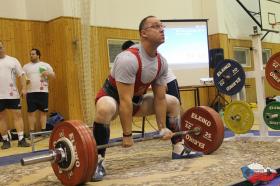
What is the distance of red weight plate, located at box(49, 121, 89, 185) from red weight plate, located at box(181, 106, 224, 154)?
115 cm

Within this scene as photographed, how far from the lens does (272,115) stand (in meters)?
3.42

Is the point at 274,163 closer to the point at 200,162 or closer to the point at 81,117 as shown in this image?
the point at 200,162

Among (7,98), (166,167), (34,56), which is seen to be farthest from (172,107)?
(34,56)

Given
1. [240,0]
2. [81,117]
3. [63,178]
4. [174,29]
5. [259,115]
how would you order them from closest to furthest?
[63,178], [259,115], [174,29], [81,117], [240,0]

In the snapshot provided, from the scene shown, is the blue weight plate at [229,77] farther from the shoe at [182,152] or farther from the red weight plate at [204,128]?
the shoe at [182,152]

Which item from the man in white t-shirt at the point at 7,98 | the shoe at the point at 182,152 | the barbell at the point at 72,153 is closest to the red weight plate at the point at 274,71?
the shoe at the point at 182,152

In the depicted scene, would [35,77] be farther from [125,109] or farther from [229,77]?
[125,109]

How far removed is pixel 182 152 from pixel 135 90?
0.66 metres

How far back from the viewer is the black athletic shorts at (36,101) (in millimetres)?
5148

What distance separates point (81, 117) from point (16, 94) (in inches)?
68.3

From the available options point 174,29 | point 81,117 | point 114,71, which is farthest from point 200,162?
point 81,117

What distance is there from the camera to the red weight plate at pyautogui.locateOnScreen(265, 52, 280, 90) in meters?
3.40

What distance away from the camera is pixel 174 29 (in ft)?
18.7

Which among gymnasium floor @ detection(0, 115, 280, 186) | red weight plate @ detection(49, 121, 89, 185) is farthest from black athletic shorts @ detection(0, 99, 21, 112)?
red weight plate @ detection(49, 121, 89, 185)
